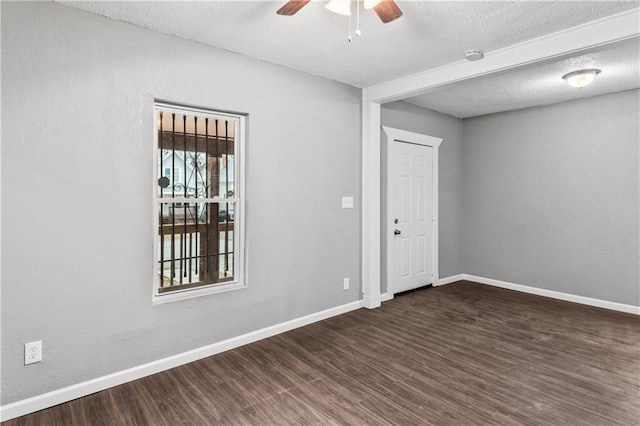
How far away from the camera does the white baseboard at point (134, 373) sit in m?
2.23

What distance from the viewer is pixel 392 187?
188 inches

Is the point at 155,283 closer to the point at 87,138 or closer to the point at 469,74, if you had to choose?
the point at 87,138

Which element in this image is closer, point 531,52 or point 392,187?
point 531,52

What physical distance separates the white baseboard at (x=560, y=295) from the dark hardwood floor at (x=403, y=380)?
46 centimetres

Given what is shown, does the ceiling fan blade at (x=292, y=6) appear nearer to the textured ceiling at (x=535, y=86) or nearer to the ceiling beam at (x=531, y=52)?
the ceiling beam at (x=531, y=52)

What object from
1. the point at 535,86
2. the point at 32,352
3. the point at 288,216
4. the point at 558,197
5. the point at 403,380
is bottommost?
the point at 403,380

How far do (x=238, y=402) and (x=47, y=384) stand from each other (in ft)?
4.07

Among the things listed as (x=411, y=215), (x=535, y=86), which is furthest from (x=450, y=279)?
(x=535, y=86)

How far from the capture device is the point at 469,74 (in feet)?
10.8

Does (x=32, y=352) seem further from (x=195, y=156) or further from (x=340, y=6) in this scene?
(x=340, y=6)

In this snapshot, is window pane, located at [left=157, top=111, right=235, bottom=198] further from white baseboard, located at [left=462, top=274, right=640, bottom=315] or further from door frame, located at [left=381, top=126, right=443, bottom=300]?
white baseboard, located at [left=462, top=274, right=640, bottom=315]

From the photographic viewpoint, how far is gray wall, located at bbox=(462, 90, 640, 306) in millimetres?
4289

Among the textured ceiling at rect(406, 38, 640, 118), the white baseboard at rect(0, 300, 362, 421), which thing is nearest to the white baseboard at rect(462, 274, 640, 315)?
the textured ceiling at rect(406, 38, 640, 118)

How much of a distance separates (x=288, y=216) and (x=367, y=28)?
5.92 feet
